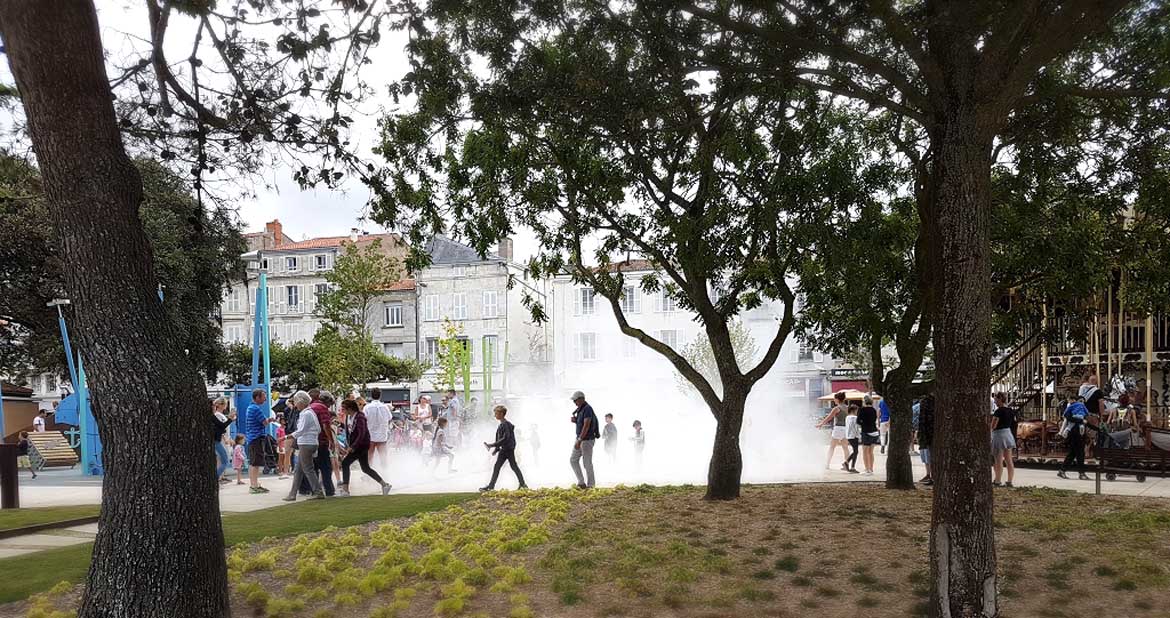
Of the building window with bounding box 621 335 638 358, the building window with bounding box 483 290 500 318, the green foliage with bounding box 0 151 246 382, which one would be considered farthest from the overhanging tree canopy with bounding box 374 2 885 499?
the building window with bounding box 483 290 500 318

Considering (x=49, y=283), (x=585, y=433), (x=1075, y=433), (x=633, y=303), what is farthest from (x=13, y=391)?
(x=1075, y=433)

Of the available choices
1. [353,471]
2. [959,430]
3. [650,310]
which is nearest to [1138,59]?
[959,430]

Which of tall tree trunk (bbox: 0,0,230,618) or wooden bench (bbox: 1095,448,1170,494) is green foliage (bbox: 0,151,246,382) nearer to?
tall tree trunk (bbox: 0,0,230,618)

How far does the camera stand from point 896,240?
1378cm

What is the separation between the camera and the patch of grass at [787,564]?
27.8 ft

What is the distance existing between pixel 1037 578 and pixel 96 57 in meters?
8.17

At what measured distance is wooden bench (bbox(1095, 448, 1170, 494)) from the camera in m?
12.7

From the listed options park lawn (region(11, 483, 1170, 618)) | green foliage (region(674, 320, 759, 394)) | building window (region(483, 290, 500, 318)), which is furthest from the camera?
building window (region(483, 290, 500, 318))

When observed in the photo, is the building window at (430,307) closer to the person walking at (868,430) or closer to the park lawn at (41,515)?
the person walking at (868,430)

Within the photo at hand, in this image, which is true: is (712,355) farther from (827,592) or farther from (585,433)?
(827,592)

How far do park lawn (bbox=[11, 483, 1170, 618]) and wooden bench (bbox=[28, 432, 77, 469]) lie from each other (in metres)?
16.1

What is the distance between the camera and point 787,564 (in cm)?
861

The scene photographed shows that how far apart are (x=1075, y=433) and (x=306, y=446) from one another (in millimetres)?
13453

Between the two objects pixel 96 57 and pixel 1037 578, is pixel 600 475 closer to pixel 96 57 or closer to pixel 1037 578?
pixel 1037 578
